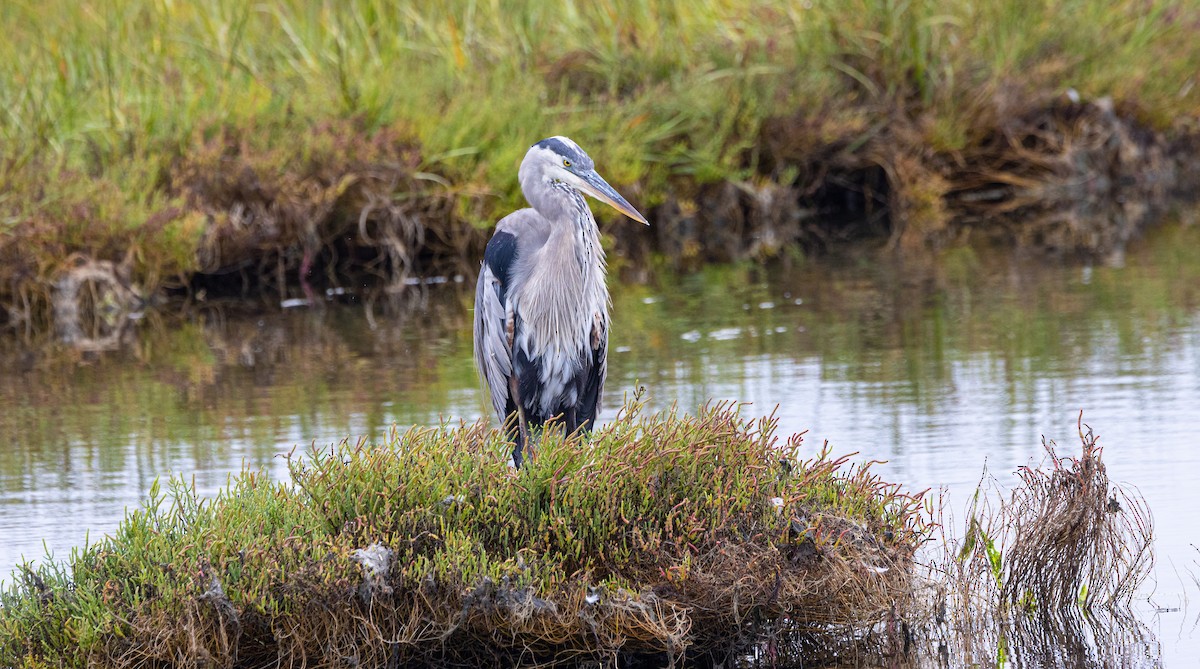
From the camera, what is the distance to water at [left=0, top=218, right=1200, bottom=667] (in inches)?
275

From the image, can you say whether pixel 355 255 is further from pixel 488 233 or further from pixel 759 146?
pixel 759 146

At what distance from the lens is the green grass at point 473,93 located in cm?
1258

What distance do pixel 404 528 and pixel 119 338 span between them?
6947 millimetres

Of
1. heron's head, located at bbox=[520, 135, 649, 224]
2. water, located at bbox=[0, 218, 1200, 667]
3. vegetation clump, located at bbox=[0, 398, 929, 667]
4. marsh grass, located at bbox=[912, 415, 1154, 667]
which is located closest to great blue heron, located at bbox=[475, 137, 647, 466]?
heron's head, located at bbox=[520, 135, 649, 224]

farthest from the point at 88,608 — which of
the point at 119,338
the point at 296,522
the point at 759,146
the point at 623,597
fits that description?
the point at 759,146

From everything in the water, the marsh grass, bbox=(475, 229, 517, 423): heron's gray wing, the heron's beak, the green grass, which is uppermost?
the green grass

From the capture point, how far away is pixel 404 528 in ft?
16.3

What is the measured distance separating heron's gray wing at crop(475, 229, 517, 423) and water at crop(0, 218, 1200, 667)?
1.06 m

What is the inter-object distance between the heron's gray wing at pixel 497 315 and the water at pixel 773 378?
1.06m

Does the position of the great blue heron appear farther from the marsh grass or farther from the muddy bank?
the muddy bank

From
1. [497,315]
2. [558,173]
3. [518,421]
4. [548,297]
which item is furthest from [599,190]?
[518,421]

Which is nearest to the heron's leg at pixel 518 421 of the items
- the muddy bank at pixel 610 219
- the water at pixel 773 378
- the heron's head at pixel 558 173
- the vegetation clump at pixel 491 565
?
the heron's head at pixel 558 173

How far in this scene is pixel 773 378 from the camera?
8.95 m

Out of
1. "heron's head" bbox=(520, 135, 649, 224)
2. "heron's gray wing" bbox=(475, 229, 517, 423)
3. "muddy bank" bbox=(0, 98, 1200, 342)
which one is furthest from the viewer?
"muddy bank" bbox=(0, 98, 1200, 342)
